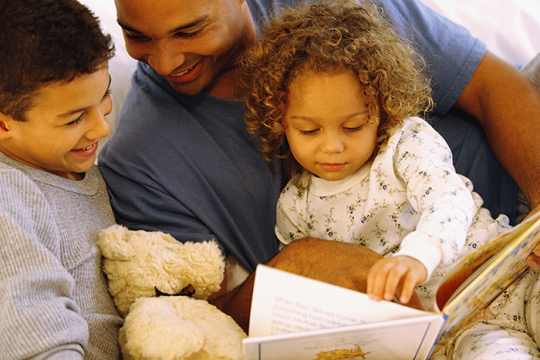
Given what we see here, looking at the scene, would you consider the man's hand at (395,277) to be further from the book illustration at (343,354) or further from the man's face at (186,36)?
the man's face at (186,36)

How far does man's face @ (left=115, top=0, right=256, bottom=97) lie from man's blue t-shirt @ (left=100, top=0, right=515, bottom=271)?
0.26 ft

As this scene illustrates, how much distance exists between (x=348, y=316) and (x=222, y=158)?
70cm

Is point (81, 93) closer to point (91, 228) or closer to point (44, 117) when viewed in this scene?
point (44, 117)

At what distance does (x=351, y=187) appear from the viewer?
4.35 feet

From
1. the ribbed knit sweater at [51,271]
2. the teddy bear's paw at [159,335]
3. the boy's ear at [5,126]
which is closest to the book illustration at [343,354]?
the teddy bear's paw at [159,335]

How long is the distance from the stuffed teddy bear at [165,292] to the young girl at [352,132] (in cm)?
37

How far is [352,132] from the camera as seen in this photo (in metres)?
1.17

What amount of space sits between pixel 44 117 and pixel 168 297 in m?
0.47

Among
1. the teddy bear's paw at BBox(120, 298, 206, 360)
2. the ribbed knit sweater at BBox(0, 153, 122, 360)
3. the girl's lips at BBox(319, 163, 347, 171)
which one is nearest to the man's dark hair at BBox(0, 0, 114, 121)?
the ribbed knit sweater at BBox(0, 153, 122, 360)

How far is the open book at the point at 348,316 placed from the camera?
29.7 inches

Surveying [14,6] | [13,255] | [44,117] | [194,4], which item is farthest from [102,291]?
[194,4]

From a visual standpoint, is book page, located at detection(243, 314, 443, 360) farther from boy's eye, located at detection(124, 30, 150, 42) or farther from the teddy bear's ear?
boy's eye, located at detection(124, 30, 150, 42)

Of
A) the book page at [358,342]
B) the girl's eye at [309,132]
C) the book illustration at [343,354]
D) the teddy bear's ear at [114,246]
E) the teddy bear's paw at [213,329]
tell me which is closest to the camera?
the book page at [358,342]

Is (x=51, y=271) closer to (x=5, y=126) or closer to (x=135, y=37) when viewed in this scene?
(x=5, y=126)
